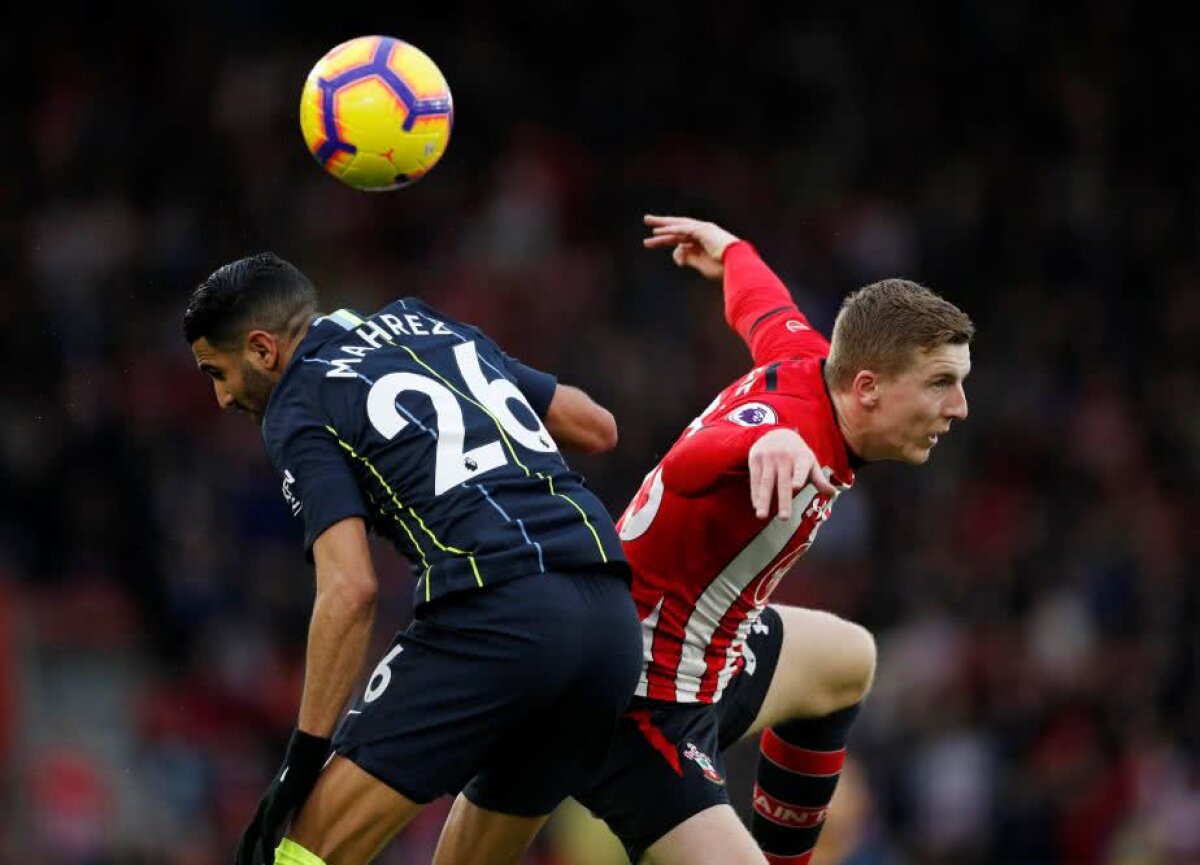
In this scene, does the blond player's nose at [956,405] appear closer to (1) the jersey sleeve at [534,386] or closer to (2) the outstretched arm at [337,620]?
(1) the jersey sleeve at [534,386]

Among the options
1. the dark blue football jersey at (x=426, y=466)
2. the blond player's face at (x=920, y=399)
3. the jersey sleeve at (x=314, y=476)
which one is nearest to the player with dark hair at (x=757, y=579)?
the blond player's face at (x=920, y=399)

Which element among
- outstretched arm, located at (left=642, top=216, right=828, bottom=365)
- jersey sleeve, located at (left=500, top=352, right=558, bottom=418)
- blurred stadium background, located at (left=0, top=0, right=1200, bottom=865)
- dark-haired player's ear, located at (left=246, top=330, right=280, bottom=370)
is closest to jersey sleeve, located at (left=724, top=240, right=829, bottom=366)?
outstretched arm, located at (left=642, top=216, right=828, bottom=365)

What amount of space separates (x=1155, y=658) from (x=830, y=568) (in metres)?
2.11

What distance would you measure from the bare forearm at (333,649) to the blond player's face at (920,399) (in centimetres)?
150

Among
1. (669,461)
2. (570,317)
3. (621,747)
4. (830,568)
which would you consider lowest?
(830,568)

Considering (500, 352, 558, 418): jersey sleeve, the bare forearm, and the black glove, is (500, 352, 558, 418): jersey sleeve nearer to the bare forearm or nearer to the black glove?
the bare forearm

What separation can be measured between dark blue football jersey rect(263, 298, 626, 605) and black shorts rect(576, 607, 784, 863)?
700 millimetres

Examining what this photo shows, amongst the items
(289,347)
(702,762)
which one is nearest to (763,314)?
(702,762)

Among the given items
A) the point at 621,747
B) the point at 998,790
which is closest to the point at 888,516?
the point at 998,790

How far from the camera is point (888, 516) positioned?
1309 centimetres

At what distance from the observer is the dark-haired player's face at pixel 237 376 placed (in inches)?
196

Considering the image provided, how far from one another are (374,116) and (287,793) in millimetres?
2090

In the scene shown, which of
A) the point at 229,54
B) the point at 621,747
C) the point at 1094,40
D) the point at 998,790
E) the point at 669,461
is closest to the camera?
the point at 669,461

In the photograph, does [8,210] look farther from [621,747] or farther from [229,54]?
[621,747]
